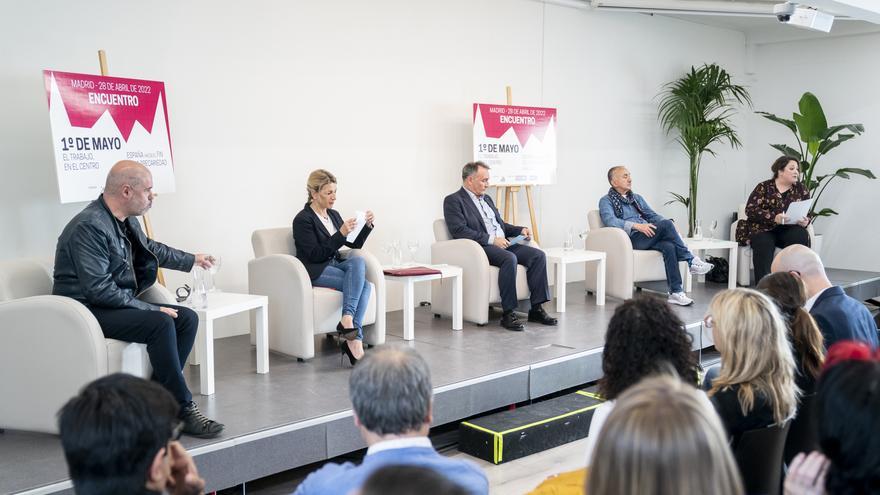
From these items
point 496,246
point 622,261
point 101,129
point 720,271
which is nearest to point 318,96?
point 496,246

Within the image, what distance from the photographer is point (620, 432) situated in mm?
1147

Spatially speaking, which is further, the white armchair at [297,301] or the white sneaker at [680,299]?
the white sneaker at [680,299]

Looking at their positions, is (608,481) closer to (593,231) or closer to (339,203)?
(339,203)

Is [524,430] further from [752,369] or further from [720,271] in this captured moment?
[720,271]

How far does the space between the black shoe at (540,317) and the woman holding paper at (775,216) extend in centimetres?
263

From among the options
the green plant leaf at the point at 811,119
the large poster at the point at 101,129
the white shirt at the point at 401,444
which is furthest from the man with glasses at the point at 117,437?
the green plant leaf at the point at 811,119

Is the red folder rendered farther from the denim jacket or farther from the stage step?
the denim jacket

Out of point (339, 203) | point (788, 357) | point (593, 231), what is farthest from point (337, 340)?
point (788, 357)

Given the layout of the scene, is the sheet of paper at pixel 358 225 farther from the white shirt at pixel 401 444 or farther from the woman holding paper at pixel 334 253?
the white shirt at pixel 401 444

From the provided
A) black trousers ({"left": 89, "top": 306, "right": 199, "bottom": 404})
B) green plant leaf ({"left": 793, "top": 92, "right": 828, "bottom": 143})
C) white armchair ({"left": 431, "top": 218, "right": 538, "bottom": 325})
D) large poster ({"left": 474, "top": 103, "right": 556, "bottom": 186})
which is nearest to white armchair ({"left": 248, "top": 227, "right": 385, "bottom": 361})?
white armchair ({"left": 431, "top": 218, "right": 538, "bottom": 325})

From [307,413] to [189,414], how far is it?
55 centimetres

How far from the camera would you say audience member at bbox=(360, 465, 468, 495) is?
97cm

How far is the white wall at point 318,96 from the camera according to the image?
489cm

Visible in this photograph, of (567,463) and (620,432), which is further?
(567,463)
